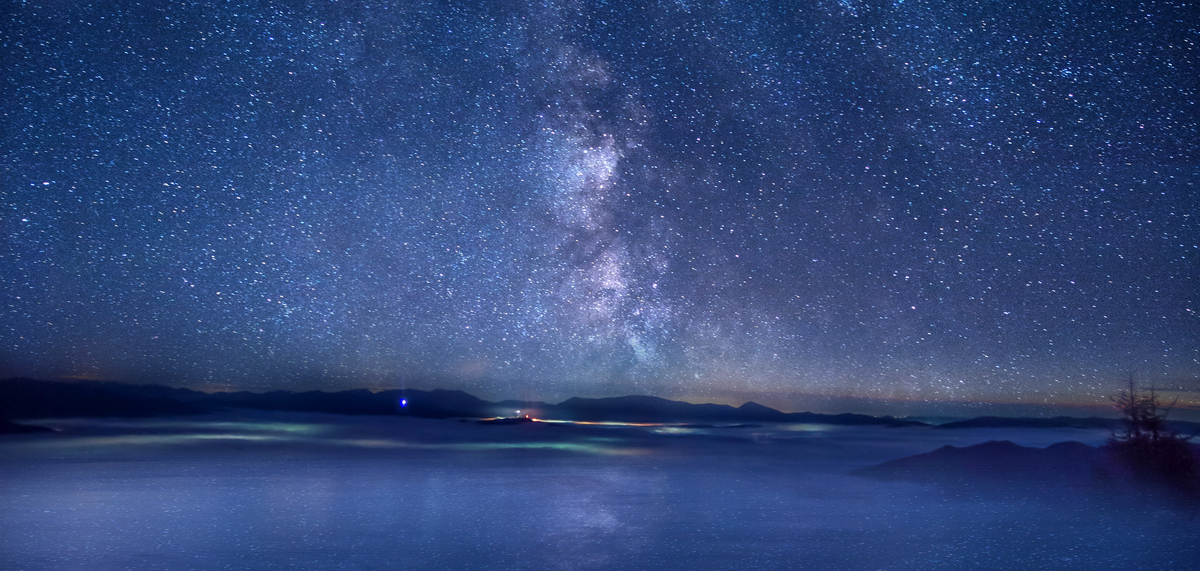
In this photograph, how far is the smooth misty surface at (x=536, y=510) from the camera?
4.67 meters

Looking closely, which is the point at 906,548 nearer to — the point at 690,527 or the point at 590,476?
the point at 690,527

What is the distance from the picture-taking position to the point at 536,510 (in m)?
6.16

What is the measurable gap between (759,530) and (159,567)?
497 centimetres

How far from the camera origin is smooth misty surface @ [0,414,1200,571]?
467cm

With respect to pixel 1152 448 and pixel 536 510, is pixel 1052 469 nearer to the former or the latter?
pixel 1152 448

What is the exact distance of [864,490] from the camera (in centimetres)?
611

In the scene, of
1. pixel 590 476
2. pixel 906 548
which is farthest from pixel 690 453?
pixel 906 548

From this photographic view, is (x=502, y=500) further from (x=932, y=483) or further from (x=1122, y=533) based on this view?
(x=1122, y=533)

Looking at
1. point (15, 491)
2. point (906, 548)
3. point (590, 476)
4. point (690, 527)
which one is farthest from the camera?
point (590, 476)

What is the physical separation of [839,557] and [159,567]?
5244 mm

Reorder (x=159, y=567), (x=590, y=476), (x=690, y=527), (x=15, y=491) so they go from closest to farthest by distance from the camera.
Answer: (x=159, y=567) → (x=690, y=527) → (x=15, y=491) → (x=590, y=476)

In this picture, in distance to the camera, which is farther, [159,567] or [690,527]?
[690,527]

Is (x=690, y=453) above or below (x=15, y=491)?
above

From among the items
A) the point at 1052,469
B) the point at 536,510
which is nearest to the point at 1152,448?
the point at 1052,469
